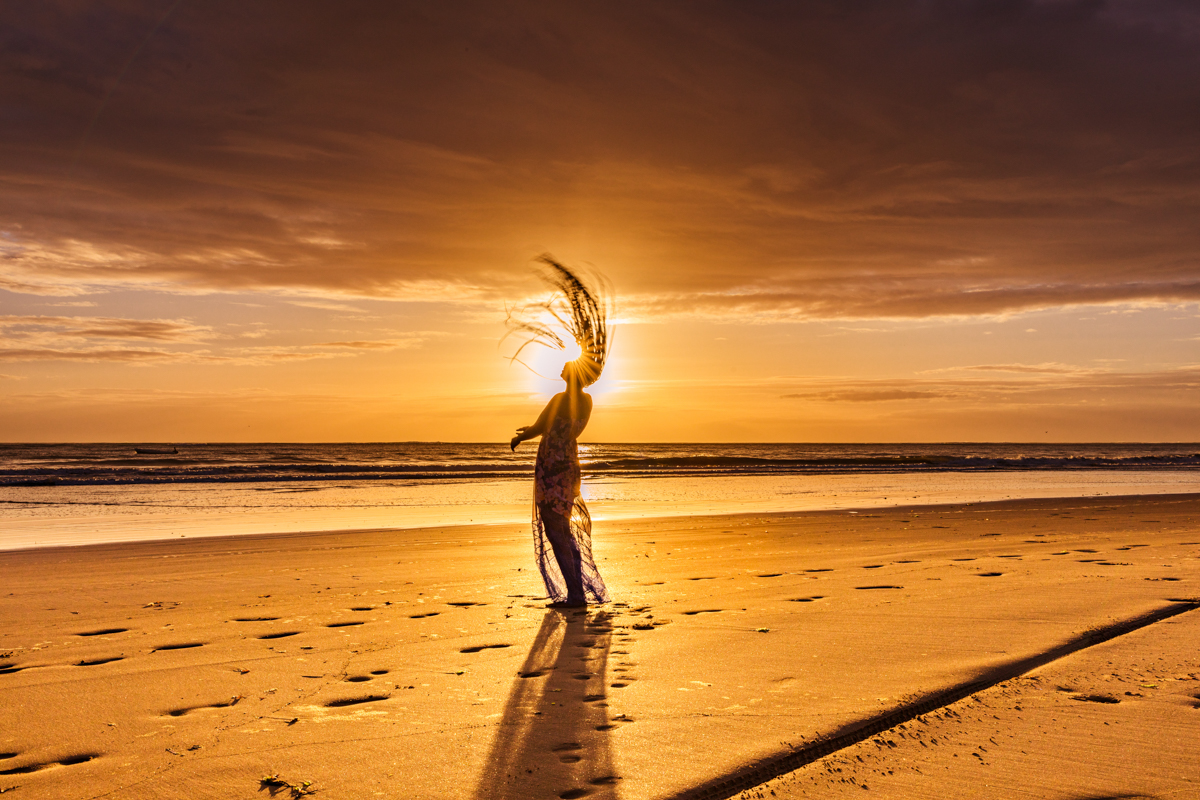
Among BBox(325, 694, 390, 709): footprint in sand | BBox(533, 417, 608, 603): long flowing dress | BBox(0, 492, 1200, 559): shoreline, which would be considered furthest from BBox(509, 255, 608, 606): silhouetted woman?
BBox(0, 492, 1200, 559): shoreline

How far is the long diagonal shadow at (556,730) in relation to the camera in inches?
124

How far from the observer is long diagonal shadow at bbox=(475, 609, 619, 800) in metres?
3.14

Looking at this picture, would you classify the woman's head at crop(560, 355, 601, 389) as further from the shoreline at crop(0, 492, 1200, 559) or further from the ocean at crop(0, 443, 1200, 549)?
the ocean at crop(0, 443, 1200, 549)

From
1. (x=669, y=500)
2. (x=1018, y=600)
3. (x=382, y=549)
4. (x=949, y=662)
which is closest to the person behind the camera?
(x=949, y=662)

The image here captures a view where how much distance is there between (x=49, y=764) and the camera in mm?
3447

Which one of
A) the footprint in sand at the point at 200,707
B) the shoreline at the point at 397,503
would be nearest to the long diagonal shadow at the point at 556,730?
the footprint in sand at the point at 200,707

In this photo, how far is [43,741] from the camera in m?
3.72

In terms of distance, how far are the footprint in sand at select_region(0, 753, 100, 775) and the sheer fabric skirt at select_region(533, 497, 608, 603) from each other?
3724 millimetres

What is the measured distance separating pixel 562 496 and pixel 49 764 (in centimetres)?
399

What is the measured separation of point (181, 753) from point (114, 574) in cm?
672

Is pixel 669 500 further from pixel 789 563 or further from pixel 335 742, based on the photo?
pixel 335 742

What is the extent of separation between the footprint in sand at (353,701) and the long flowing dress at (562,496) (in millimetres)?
2652

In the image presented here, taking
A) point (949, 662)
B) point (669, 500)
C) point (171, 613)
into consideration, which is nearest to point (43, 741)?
point (171, 613)

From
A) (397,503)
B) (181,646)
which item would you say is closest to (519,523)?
(397,503)
